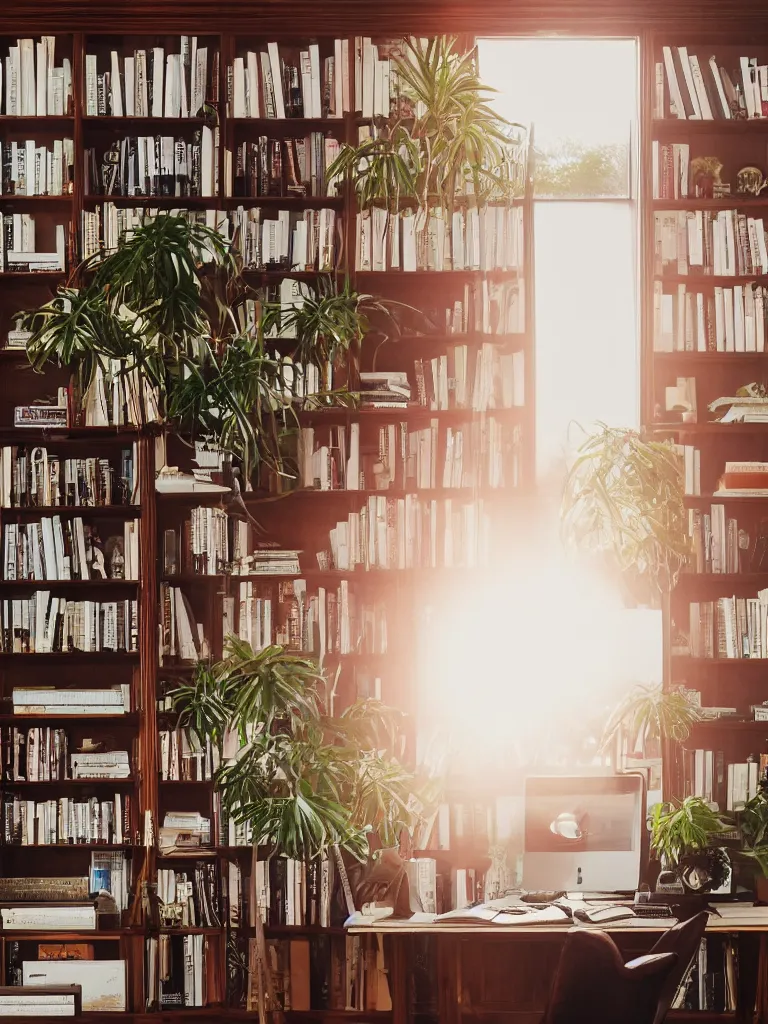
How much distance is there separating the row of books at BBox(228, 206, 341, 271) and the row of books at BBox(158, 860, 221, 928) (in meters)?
2.50

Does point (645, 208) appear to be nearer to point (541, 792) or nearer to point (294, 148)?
point (294, 148)

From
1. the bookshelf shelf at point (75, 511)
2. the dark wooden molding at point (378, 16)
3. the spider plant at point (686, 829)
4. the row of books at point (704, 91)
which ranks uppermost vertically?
the dark wooden molding at point (378, 16)

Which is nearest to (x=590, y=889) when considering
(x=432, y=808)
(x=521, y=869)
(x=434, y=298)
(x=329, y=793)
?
(x=521, y=869)

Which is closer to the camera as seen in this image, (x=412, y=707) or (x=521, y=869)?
(x=521, y=869)

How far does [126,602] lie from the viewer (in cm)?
452

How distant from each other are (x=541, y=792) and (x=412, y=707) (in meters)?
0.78

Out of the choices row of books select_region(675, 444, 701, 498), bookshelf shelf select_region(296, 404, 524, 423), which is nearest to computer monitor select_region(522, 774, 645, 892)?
row of books select_region(675, 444, 701, 498)

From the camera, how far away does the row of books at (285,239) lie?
4574 mm

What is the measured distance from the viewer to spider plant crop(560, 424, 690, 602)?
14.1 feet

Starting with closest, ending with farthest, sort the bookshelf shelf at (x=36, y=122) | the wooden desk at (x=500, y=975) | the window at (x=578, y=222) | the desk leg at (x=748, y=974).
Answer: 1. the desk leg at (x=748, y=974)
2. the wooden desk at (x=500, y=975)
3. the bookshelf shelf at (x=36, y=122)
4. the window at (x=578, y=222)

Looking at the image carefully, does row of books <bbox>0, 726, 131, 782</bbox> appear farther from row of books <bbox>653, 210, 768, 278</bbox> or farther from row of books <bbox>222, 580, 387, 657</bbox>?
row of books <bbox>653, 210, 768, 278</bbox>

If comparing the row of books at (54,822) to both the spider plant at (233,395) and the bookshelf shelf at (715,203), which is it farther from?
the bookshelf shelf at (715,203)

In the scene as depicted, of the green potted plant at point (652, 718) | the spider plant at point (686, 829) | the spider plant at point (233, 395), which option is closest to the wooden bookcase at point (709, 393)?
the green potted plant at point (652, 718)

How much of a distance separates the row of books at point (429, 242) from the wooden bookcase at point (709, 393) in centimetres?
64
